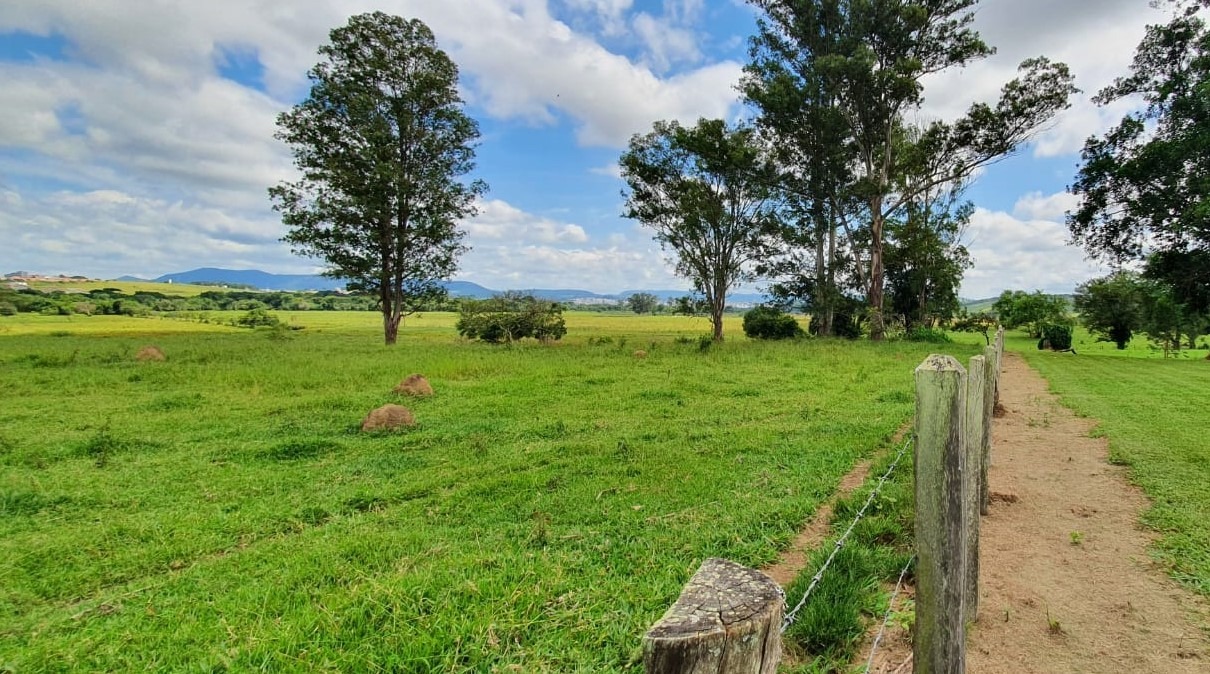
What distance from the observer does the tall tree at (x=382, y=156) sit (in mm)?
23859

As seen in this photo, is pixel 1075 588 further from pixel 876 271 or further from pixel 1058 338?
pixel 1058 338

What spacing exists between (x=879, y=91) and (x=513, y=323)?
22657mm

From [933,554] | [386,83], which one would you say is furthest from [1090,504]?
[386,83]

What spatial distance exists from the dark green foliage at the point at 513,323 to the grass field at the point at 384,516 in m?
18.7

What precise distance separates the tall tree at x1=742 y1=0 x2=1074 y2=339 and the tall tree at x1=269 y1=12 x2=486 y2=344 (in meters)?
16.2

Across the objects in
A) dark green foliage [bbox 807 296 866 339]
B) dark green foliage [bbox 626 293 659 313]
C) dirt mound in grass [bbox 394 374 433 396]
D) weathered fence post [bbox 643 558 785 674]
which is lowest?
dirt mound in grass [bbox 394 374 433 396]

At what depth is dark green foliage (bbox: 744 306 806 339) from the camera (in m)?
32.7

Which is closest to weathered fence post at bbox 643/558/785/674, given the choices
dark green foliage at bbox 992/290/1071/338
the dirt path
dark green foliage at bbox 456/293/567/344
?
the dirt path

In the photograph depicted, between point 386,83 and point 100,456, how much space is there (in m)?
23.3

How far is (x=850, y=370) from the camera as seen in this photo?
15688 millimetres

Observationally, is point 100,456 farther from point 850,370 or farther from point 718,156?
point 718,156

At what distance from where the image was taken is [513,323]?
30500 mm

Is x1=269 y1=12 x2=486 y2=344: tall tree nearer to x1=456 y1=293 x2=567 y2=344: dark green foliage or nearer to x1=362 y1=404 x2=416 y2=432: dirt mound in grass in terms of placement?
x1=456 y1=293 x2=567 y2=344: dark green foliage

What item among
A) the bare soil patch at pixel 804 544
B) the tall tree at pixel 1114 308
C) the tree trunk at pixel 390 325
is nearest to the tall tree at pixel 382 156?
the tree trunk at pixel 390 325
